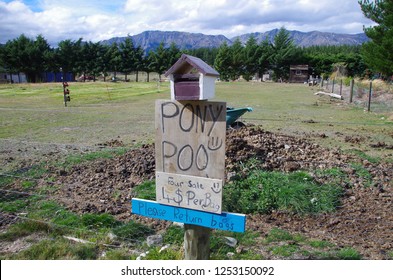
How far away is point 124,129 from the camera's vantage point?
12.0 metres

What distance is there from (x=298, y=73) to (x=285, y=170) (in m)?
58.7

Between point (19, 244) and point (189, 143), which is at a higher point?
point (189, 143)

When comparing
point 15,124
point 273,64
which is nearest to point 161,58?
point 273,64

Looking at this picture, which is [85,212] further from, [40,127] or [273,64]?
[273,64]

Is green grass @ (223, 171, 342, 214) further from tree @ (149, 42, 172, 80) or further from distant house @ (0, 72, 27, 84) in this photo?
distant house @ (0, 72, 27, 84)

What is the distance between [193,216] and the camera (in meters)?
2.56

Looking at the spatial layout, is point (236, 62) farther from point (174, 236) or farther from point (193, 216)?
point (193, 216)

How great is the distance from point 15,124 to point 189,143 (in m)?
12.9

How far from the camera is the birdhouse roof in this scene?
2.37 m

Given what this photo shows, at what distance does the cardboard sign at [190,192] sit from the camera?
246 cm

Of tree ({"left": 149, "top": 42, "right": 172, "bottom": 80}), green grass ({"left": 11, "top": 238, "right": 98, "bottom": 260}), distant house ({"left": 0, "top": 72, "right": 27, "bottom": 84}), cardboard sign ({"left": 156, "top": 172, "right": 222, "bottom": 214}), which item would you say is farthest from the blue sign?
distant house ({"left": 0, "top": 72, "right": 27, "bottom": 84})

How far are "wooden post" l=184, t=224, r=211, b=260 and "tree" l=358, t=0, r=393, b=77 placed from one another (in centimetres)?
2087

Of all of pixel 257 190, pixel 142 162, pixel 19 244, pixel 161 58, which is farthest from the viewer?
pixel 161 58

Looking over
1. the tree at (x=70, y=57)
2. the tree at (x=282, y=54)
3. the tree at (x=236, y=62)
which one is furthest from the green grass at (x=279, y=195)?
the tree at (x=70, y=57)
